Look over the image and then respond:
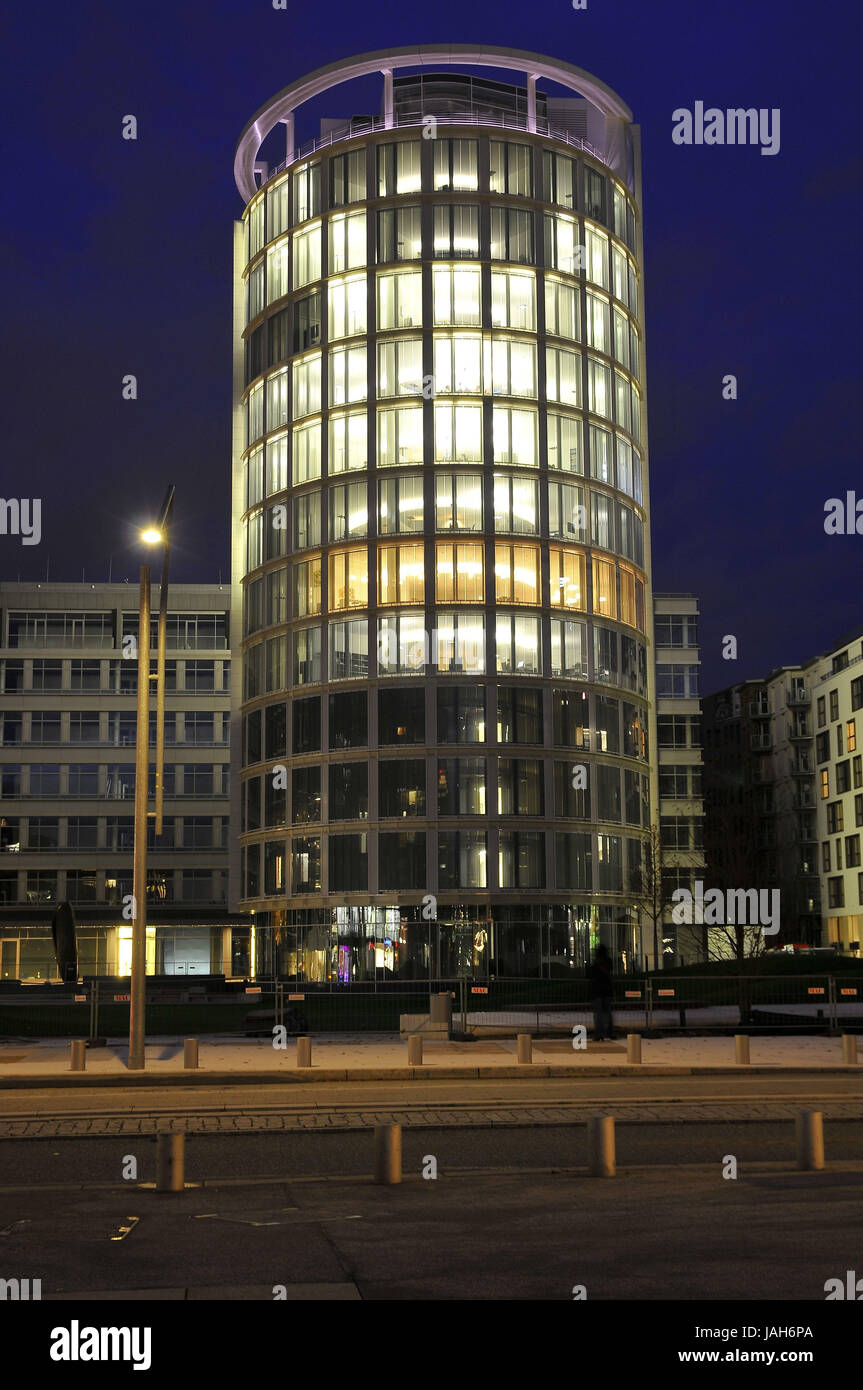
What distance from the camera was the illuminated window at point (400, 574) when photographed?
71125 mm

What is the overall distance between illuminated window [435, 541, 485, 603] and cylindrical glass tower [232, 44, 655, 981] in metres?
0.13

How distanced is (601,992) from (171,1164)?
18.2 meters

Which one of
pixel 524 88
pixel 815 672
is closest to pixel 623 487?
pixel 524 88

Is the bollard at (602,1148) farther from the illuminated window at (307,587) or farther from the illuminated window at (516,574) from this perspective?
the illuminated window at (307,587)

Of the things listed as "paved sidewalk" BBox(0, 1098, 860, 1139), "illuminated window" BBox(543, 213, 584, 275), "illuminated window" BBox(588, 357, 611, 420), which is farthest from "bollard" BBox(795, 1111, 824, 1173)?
"illuminated window" BBox(543, 213, 584, 275)

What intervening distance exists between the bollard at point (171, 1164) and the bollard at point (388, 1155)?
5.49 ft

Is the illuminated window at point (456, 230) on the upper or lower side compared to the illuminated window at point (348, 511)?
upper

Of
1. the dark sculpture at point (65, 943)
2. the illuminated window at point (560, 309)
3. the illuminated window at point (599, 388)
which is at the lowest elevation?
the dark sculpture at point (65, 943)

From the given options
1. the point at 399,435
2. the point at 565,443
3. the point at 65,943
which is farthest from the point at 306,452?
the point at 65,943

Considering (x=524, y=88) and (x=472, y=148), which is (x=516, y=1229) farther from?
(x=524, y=88)

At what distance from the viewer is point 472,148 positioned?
245ft

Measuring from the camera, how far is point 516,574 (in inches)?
2815

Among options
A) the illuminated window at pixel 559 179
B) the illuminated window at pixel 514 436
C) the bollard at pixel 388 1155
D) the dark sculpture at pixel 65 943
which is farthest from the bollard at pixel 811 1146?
the illuminated window at pixel 559 179

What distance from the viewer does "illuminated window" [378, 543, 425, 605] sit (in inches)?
2800
